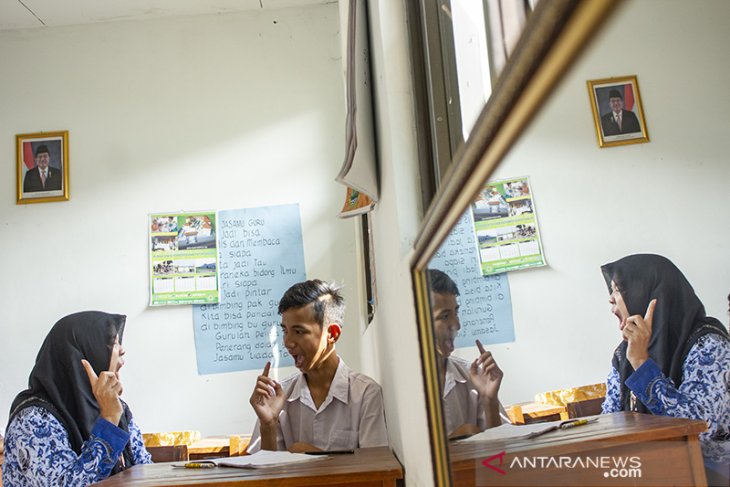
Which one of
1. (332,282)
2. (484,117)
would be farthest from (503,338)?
(332,282)

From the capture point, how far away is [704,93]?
0.26 m

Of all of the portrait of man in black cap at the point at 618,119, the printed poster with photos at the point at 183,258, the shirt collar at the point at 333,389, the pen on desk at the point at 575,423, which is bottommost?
the shirt collar at the point at 333,389

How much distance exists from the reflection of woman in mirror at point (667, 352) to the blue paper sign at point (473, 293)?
15 cm

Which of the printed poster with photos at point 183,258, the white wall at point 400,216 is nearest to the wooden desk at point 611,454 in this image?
the white wall at point 400,216

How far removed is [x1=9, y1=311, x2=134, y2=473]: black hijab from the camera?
296cm

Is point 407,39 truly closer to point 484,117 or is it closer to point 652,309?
point 484,117

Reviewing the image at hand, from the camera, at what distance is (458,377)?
0.73 meters

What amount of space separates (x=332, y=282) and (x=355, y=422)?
64.4 inches

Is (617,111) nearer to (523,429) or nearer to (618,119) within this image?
(618,119)

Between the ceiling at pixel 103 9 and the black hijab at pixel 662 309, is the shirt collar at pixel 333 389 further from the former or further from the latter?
the ceiling at pixel 103 9

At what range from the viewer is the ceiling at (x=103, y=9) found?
3.96 metres

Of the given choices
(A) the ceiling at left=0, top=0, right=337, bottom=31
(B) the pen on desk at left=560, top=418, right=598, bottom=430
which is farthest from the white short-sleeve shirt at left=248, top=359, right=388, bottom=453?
(A) the ceiling at left=0, top=0, right=337, bottom=31

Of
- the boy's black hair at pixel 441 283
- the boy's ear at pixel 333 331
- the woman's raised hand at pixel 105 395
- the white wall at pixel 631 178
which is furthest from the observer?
the woman's raised hand at pixel 105 395

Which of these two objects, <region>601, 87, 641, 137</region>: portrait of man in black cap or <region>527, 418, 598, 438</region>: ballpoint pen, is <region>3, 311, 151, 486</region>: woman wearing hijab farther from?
<region>601, 87, 641, 137</region>: portrait of man in black cap
